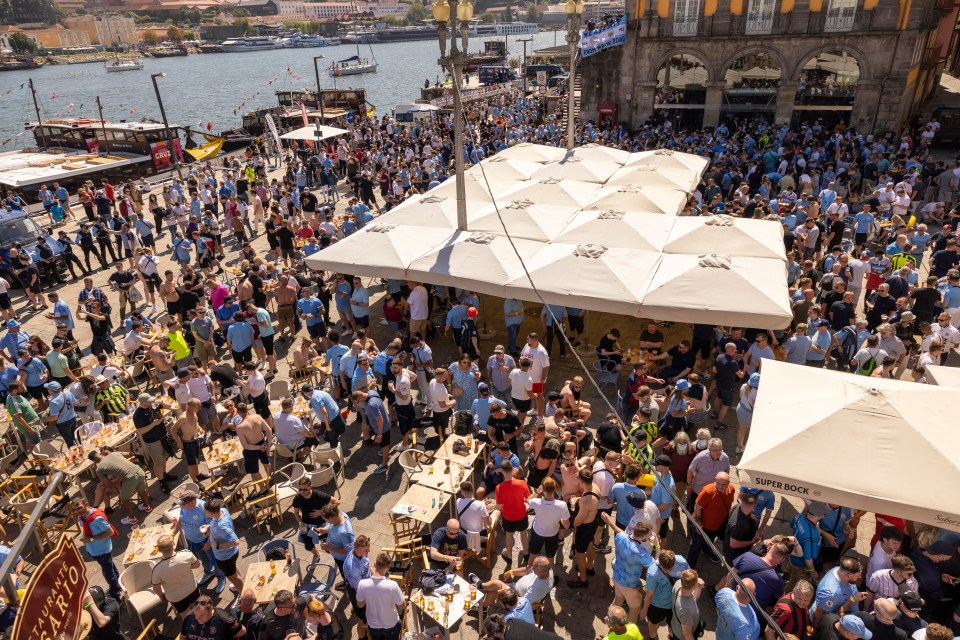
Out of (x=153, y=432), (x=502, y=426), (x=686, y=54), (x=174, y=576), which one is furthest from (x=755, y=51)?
(x=174, y=576)

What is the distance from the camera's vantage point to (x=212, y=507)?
20.6 ft

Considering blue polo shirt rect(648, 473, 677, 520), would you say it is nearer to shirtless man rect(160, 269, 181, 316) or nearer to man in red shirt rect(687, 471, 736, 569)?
man in red shirt rect(687, 471, 736, 569)

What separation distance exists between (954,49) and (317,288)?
53.1 metres

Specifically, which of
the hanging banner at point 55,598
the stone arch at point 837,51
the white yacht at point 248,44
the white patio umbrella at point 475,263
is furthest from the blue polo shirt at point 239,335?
the white yacht at point 248,44

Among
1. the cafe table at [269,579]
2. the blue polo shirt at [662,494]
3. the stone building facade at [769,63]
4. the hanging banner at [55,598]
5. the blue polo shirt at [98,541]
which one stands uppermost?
the stone building facade at [769,63]

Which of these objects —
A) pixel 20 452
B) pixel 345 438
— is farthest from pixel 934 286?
pixel 20 452

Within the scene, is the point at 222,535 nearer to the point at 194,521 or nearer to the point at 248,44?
the point at 194,521

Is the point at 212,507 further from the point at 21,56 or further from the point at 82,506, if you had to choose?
the point at 21,56

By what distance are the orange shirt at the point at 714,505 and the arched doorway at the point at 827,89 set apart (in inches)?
979

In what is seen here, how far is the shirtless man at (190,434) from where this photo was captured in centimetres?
804

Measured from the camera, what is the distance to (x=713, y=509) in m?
6.29

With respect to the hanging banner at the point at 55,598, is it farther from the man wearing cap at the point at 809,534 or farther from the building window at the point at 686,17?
the building window at the point at 686,17

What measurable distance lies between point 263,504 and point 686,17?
90.7 feet

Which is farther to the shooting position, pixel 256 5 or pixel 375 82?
pixel 256 5
